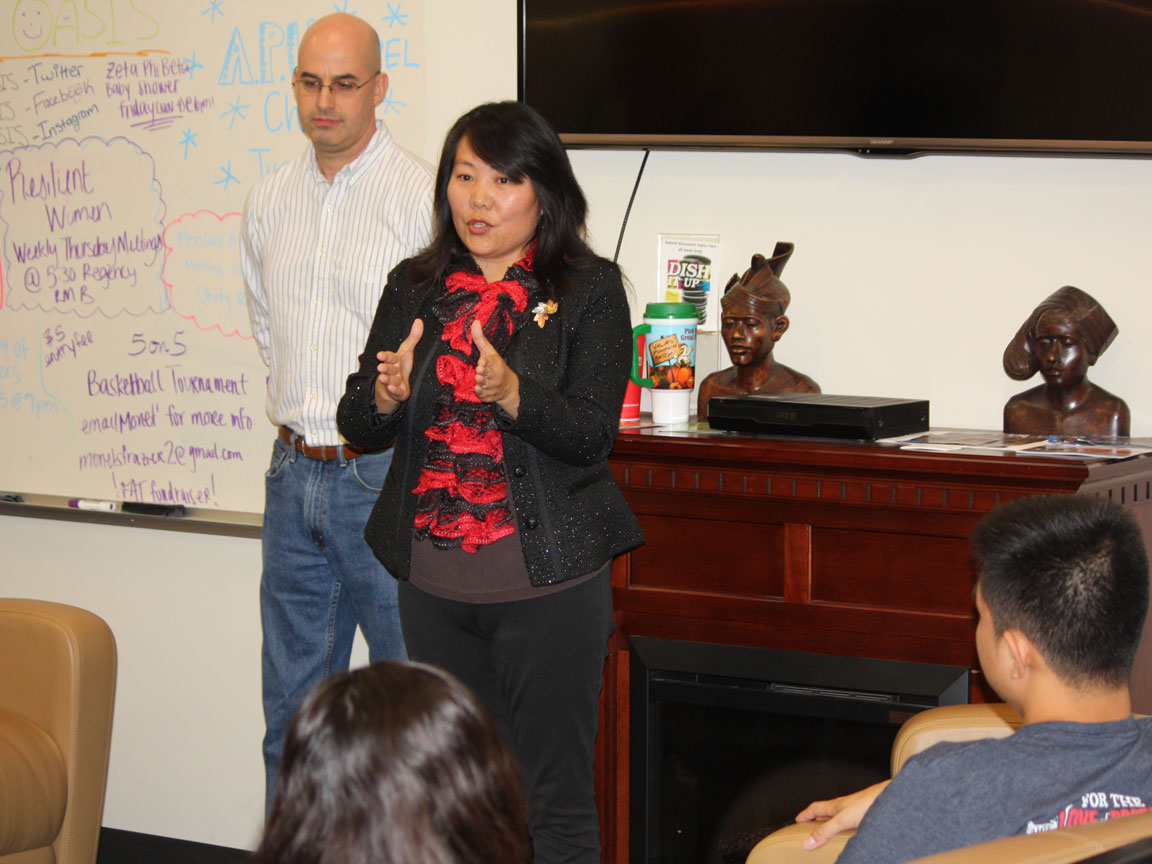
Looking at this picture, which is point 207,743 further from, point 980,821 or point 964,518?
point 980,821

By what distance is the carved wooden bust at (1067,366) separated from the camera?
6.82 ft

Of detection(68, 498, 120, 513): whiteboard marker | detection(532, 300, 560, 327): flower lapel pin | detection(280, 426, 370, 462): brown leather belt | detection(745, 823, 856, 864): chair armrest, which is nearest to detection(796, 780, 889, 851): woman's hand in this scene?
detection(745, 823, 856, 864): chair armrest

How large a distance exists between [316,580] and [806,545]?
36.3 inches

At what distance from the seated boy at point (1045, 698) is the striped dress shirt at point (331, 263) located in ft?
4.19

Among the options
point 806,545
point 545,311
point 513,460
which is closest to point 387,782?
point 513,460

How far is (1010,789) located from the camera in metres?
1.12

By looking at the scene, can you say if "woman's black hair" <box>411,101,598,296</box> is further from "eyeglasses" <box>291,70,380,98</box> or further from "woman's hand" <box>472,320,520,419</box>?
"eyeglasses" <box>291,70,380,98</box>

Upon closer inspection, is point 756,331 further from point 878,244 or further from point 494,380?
point 494,380

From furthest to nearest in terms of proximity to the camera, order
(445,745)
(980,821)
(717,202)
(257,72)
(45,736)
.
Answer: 1. (257,72)
2. (717,202)
3. (45,736)
4. (980,821)
5. (445,745)

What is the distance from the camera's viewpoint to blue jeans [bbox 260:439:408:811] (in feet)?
7.24

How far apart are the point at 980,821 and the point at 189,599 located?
7.16 feet

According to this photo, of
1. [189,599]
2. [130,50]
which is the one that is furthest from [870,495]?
[130,50]

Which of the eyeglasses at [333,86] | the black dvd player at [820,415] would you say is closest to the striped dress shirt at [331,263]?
the eyeglasses at [333,86]

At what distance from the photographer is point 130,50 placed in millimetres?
2777
